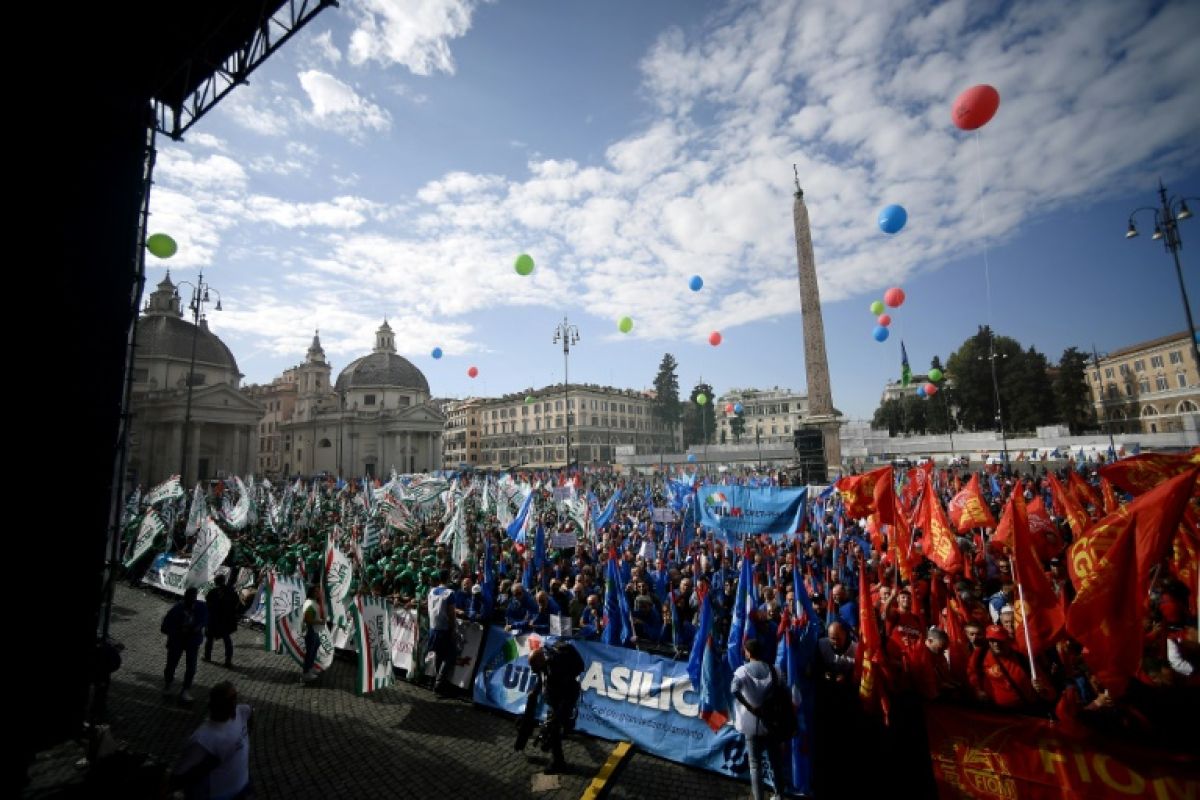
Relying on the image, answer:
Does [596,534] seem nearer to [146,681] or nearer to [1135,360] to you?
[146,681]

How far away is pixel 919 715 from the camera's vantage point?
471 cm

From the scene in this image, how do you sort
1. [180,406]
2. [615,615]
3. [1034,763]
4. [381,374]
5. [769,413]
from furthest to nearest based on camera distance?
1. [769,413]
2. [381,374]
3. [180,406]
4. [615,615]
5. [1034,763]

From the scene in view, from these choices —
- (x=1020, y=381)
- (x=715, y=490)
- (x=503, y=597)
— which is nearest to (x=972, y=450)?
(x=1020, y=381)

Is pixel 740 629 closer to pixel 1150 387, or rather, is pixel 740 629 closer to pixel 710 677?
pixel 710 677

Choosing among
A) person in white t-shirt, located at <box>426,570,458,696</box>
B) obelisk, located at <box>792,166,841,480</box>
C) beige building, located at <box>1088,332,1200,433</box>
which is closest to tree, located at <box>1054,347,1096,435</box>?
beige building, located at <box>1088,332,1200,433</box>

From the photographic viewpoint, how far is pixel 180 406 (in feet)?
164

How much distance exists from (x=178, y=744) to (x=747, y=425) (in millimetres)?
109755

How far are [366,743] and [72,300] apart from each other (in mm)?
5690

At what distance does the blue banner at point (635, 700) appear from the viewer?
224 inches

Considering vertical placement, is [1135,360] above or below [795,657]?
above

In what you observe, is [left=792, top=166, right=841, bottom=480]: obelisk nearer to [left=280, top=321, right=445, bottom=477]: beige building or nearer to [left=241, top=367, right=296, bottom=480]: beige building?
[left=280, top=321, right=445, bottom=477]: beige building

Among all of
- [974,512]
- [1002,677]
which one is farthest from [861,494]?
[1002,677]

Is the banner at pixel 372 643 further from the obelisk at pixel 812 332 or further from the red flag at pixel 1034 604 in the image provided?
the obelisk at pixel 812 332

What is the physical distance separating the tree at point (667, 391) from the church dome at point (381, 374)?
36.1 metres
